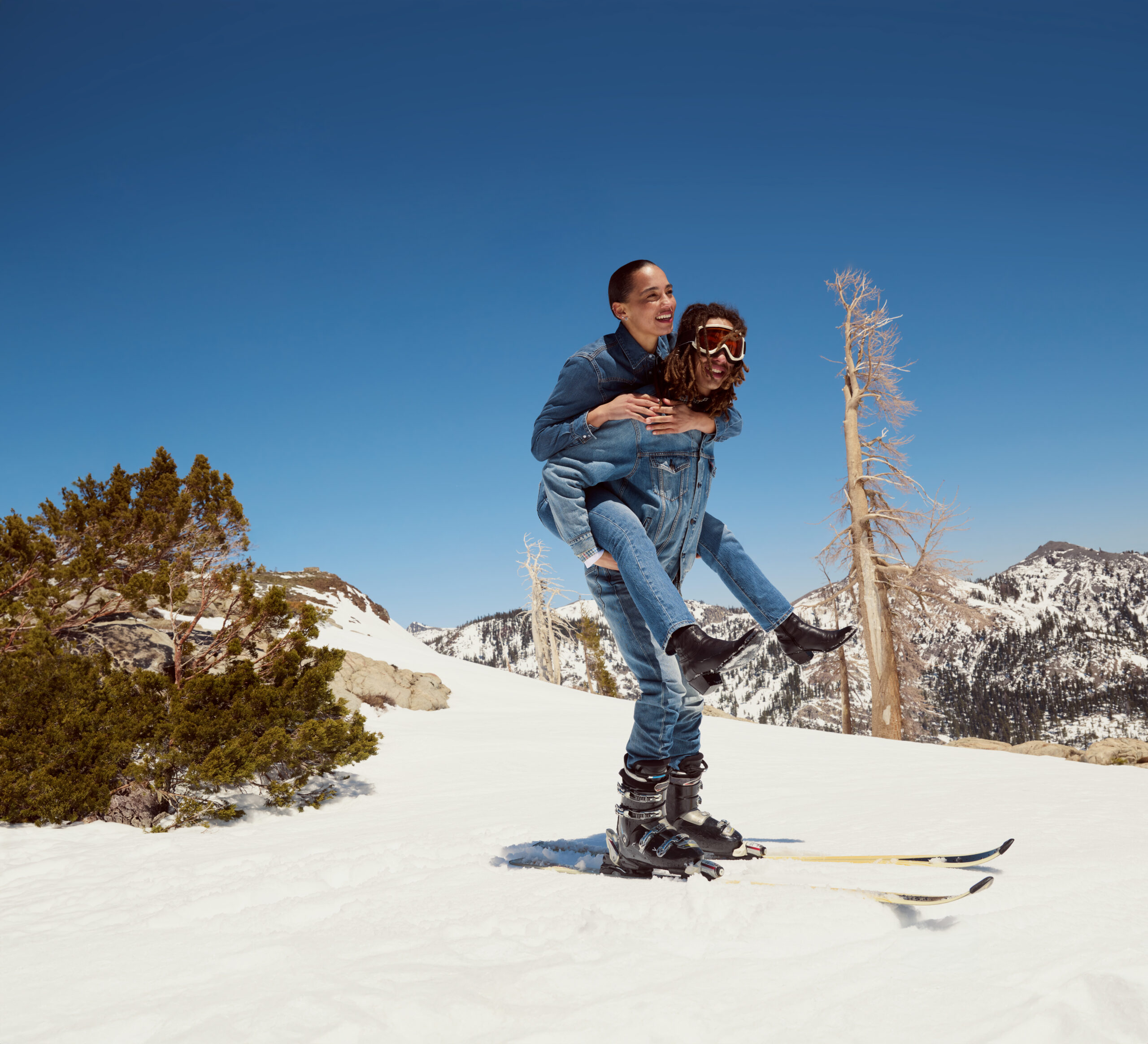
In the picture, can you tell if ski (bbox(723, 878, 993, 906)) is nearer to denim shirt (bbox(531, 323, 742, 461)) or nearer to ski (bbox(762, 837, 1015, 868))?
ski (bbox(762, 837, 1015, 868))

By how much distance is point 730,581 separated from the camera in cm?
314

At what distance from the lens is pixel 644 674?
2.87 metres

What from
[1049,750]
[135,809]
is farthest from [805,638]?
[1049,750]

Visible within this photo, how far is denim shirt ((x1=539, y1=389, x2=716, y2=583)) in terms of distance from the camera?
2754 millimetres

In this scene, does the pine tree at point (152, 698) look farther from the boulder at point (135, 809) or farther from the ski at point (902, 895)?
the ski at point (902, 895)

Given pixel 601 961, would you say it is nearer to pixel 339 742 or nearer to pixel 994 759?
pixel 339 742

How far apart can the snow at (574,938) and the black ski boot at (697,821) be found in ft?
1.14

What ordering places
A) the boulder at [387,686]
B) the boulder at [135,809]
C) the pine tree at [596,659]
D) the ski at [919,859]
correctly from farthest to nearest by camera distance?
the pine tree at [596,659], the boulder at [387,686], the boulder at [135,809], the ski at [919,859]

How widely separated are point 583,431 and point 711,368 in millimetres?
618

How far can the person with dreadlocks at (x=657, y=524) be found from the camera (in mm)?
2705

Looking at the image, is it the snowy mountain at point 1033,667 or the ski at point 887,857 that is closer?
the ski at point 887,857

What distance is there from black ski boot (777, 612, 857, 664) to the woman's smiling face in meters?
1.06

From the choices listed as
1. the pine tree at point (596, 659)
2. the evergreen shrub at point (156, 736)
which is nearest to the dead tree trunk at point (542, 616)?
the pine tree at point (596, 659)

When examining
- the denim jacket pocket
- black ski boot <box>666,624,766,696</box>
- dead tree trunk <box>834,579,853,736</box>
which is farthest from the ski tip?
dead tree trunk <box>834,579,853,736</box>
